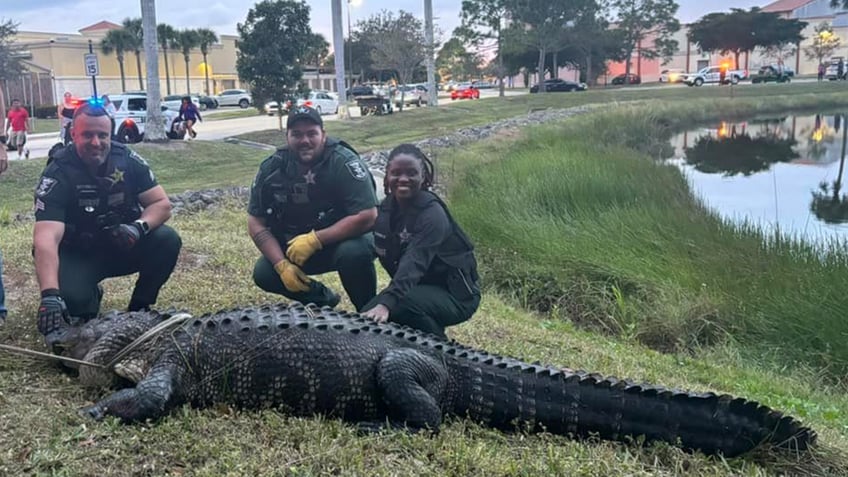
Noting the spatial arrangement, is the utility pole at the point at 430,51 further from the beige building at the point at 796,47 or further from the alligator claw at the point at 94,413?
the beige building at the point at 796,47

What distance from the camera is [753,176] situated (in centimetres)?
1970

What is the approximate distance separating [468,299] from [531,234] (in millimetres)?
4952

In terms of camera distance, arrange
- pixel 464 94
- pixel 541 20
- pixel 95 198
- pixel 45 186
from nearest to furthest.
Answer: pixel 45 186 → pixel 95 198 → pixel 464 94 → pixel 541 20

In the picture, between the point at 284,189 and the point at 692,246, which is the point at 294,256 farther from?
the point at 692,246

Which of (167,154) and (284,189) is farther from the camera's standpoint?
(167,154)

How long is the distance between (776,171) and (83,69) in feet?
145

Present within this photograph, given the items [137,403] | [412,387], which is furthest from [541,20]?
[137,403]

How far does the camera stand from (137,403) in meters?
3.24

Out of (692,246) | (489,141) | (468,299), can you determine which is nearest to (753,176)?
(489,141)

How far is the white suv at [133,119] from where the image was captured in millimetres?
19703

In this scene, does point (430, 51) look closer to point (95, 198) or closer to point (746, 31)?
point (95, 198)

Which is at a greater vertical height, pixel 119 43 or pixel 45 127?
pixel 119 43

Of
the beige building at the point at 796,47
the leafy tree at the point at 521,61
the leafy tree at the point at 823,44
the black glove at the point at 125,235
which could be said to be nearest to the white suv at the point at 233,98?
the leafy tree at the point at 521,61

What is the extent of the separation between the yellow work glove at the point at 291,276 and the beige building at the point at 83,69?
34.6 metres
